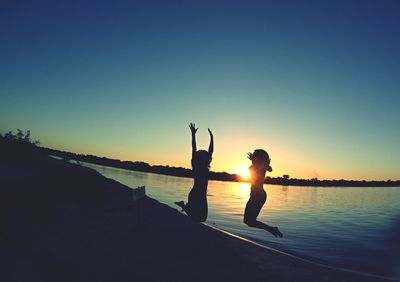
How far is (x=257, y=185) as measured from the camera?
7.82 meters

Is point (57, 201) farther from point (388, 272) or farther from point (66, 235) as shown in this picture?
point (388, 272)

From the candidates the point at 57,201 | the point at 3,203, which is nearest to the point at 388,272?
the point at 57,201

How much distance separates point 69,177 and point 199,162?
1232cm

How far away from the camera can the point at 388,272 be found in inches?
668

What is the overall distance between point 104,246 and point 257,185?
6.19 metres

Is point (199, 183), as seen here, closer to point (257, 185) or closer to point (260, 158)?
point (257, 185)

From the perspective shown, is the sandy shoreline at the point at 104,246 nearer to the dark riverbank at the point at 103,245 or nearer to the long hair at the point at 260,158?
the dark riverbank at the point at 103,245

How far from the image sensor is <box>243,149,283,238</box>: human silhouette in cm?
748

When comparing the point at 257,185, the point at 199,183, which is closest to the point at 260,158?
the point at 257,185

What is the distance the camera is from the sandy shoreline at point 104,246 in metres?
9.41

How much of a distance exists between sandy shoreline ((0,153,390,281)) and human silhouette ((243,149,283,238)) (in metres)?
3.65

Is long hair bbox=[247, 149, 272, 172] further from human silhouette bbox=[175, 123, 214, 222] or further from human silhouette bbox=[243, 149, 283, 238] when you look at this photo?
human silhouette bbox=[175, 123, 214, 222]

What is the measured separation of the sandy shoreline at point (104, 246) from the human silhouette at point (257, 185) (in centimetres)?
365

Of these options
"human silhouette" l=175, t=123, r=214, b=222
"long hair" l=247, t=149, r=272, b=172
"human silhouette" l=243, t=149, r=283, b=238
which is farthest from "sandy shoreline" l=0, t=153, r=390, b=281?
"long hair" l=247, t=149, r=272, b=172
